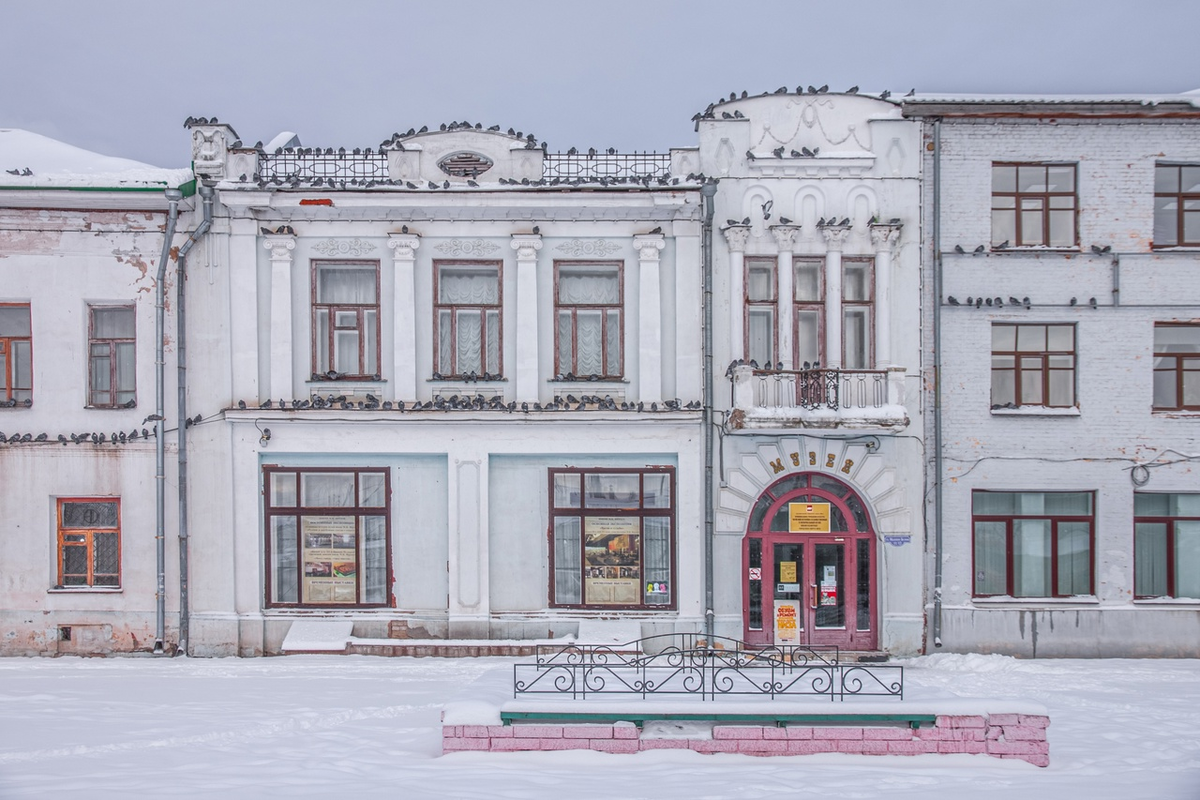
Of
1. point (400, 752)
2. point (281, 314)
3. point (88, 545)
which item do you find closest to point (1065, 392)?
point (400, 752)

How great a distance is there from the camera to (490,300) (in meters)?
13.7

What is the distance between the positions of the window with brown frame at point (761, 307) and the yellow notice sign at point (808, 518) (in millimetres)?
2512

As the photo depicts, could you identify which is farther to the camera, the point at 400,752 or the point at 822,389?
the point at 822,389

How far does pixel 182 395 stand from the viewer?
43.6ft

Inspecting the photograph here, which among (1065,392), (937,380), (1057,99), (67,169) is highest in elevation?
(1057,99)

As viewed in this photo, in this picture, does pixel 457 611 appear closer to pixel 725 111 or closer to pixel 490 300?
pixel 490 300

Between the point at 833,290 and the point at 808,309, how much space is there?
1.73ft

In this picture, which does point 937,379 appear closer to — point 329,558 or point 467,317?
point 467,317

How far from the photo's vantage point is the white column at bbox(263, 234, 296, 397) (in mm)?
13344

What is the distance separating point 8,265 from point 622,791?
13.4 m

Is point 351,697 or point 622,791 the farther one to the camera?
point 351,697

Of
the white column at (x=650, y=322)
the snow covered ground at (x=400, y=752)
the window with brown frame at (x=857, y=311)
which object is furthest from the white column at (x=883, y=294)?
the snow covered ground at (x=400, y=752)

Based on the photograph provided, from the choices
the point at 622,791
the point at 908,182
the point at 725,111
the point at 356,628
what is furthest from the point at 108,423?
the point at 908,182

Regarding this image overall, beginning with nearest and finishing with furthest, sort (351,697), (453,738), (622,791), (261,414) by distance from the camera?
(622,791), (453,738), (351,697), (261,414)
